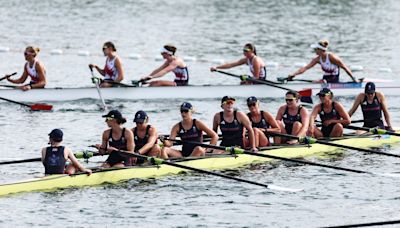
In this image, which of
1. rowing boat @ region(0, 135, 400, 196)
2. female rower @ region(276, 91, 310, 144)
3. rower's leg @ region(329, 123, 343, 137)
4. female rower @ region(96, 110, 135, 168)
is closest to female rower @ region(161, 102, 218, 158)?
rowing boat @ region(0, 135, 400, 196)

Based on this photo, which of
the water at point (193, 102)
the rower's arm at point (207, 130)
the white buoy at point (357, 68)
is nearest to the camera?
the water at point (193, 102)

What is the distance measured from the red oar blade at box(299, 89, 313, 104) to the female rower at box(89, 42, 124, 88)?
475 centimetres

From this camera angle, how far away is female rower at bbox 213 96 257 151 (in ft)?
83.6

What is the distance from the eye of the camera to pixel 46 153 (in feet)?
75.9

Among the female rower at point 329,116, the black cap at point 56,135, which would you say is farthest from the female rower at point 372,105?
the black cap at point 56,135

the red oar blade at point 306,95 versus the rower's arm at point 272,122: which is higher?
the red oar blade at point 306,95

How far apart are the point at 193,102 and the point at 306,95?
2.99 metres

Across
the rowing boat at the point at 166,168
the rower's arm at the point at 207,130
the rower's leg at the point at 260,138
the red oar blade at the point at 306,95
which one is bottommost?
the rowing boat at the point at 166,168

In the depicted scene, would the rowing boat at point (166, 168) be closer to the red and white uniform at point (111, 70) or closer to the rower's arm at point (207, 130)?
the rower's arm at point (207, 130)

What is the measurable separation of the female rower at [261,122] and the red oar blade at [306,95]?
22.2 ft

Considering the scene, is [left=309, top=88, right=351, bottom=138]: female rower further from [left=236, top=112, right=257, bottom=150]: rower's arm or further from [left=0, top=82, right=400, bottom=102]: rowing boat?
[left=0, top=82, right=400, bottom=102]: rowing boat

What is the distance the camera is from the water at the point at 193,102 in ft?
74.5

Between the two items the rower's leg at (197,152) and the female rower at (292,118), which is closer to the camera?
the rower's leg at (197,152)

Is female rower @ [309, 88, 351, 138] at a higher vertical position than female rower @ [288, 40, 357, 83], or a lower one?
lower
